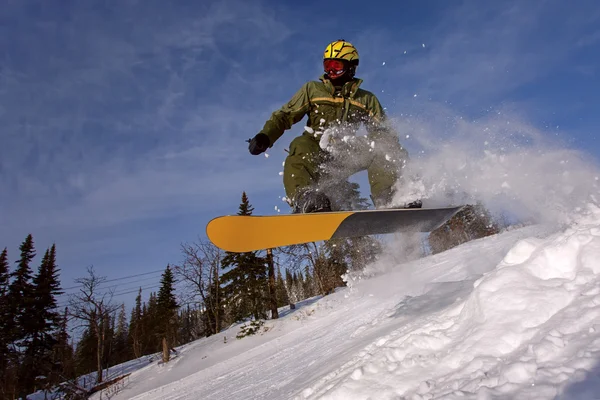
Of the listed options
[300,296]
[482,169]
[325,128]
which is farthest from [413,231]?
[300,296]

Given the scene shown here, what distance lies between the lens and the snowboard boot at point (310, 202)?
388cm

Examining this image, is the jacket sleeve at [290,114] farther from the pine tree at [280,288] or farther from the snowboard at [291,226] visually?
the pine tree at [280,288]

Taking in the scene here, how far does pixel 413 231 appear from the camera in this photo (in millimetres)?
4539

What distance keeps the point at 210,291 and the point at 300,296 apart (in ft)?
96.6

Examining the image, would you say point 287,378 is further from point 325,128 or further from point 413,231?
point 325,128

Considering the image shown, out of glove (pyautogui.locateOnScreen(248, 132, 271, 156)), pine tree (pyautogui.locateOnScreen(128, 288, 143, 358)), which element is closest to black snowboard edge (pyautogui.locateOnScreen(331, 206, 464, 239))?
glove (pyautogui.locateOnScreen(248, 132, 271, 156))

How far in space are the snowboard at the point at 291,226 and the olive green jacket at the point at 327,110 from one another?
3.59ft

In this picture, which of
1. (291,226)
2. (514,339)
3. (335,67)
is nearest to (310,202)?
(291,226)

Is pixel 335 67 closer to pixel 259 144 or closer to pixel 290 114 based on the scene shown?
pixel 290 114

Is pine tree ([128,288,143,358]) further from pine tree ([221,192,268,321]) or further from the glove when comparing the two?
the glove

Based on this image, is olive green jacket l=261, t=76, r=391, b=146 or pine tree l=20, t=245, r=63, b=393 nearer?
olive green jacket l=261, t=76, r=391, b=146

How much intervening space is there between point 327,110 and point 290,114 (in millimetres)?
477

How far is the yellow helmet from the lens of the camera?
14.3 ft

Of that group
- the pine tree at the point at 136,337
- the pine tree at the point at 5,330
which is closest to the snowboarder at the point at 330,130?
the pine tree at the point at 5,330
